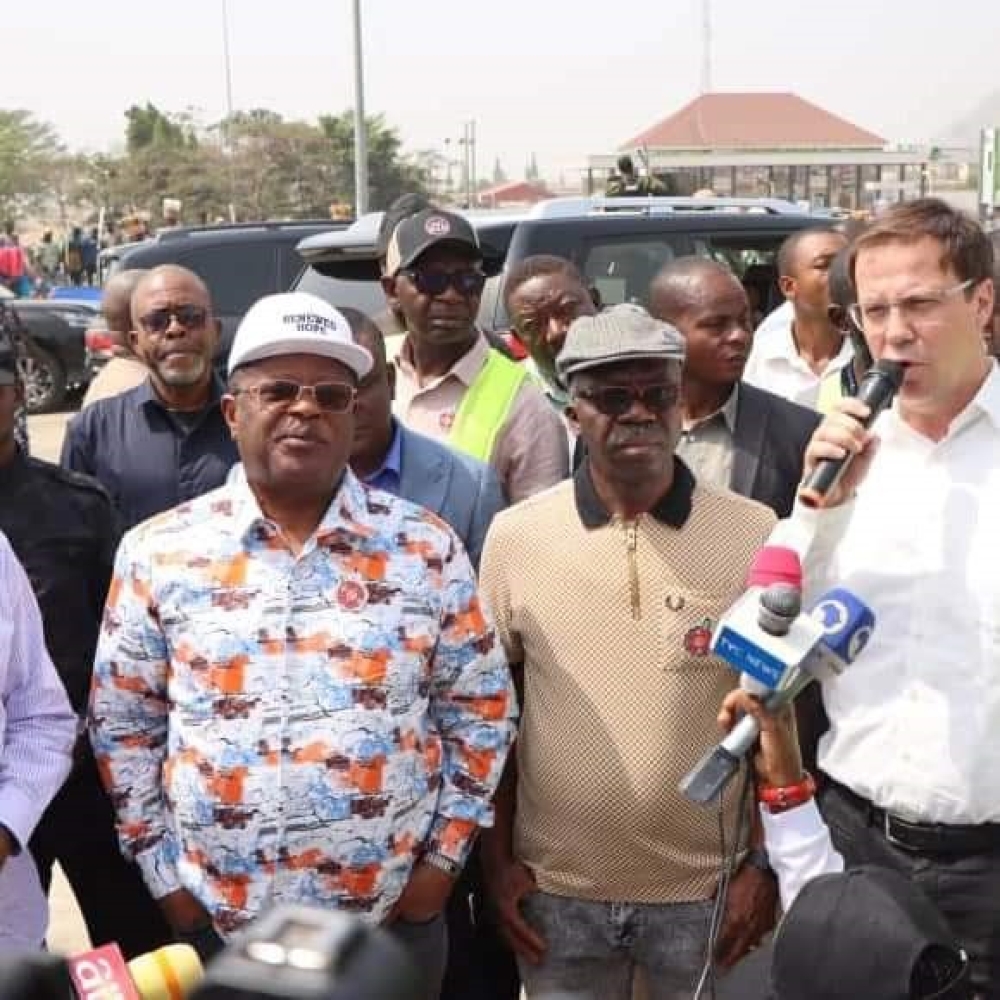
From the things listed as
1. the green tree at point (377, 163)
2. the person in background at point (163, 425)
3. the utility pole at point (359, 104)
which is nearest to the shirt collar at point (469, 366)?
the person in background at point (163, 425)

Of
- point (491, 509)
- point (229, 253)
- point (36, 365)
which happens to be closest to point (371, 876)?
point (491, 509)

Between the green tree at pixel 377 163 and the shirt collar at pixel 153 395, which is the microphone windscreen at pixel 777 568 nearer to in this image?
the shirt collar at pixel 153 395

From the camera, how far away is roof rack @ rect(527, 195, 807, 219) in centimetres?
789

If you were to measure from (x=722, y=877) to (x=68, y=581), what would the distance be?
1.50m

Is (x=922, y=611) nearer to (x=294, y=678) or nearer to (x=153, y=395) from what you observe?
(x=294, y=678)

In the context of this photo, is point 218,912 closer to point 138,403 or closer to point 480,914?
point 480,914

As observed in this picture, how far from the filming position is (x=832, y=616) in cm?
220

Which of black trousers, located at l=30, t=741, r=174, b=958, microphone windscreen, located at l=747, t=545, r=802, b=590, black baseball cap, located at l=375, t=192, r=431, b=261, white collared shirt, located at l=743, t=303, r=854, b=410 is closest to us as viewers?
microphone windscreen, located at l=747, t=545, r=802, b=590

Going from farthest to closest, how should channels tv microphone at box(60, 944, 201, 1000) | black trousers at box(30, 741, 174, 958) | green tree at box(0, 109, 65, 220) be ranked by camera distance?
green tree at box(0, 109, 65, 220) < black trousers at box(30, 741, 174, 958) < channels tv microphone at box(60, 944, 201, 1000)

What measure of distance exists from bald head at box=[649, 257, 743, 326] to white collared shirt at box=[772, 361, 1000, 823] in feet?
4.65

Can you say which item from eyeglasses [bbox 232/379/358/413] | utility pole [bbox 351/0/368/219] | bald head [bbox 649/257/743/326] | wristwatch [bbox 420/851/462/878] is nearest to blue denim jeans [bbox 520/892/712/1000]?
wristwatch [bbox 420/851/462/878]

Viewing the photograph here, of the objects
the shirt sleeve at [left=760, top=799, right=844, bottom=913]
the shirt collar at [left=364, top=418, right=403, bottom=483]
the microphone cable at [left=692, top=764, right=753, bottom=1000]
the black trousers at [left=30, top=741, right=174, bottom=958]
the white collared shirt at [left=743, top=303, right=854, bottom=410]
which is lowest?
the black trousers at [left=30, top=741, right=174, bottom=958]

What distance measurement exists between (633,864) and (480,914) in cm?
68

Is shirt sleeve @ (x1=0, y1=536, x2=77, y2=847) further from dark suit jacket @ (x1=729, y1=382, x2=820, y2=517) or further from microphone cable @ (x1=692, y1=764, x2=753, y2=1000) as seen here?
dark suit jacket @ (x1=729, y1=382, x2=820, y2=517)
